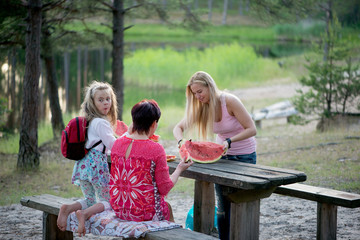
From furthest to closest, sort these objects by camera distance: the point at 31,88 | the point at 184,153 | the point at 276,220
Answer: the point at 31,88, the point at 276,220, the point at 184,153

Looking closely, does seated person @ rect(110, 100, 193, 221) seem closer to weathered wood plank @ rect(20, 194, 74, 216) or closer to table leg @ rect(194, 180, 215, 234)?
weathered wood plank @ rect(20, 194, 74, 216)

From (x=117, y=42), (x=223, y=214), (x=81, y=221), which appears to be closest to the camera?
(x=81, y=221)

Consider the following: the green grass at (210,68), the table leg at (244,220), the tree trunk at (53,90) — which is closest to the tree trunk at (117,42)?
the tree trunk at (53,90)

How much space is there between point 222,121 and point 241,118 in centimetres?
20

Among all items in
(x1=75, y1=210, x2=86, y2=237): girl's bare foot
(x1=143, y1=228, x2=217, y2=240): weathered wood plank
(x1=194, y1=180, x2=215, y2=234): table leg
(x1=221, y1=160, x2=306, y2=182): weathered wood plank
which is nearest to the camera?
(x1=143, y1=228, x2=217, y2=240): weathered wood plank

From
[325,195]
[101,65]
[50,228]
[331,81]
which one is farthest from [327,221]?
[101,65]

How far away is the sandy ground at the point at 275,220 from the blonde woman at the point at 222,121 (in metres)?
1.02

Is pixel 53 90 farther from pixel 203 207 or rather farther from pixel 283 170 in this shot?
pixel 283 170

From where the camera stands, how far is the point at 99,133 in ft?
13.8

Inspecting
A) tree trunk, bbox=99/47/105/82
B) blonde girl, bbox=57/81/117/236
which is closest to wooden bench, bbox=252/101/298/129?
tree trunk, bbox=99/47/105/82

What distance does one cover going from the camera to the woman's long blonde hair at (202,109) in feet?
15.2

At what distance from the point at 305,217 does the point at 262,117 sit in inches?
376

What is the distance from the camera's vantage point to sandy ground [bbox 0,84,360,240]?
536cm

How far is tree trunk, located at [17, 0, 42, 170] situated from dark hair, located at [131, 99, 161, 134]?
5.60 m
